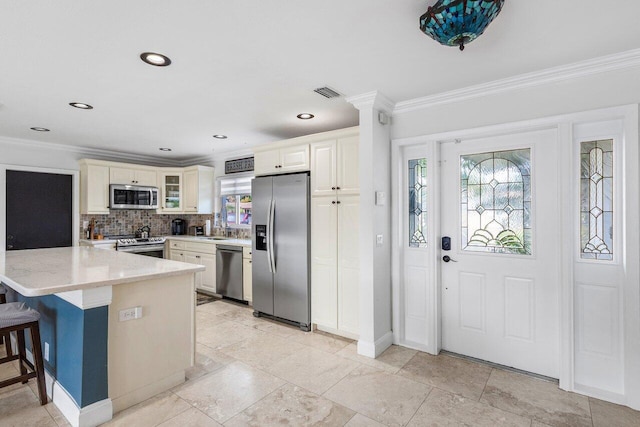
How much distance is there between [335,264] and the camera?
3449mm

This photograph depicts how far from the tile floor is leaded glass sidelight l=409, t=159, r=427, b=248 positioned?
1.04 metres

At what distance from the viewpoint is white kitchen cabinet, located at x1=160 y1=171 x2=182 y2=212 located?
591 centimetres

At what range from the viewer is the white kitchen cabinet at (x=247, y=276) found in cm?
449

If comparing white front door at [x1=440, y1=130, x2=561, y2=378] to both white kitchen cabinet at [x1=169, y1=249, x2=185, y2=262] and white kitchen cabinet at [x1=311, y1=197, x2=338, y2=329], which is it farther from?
white kitchen cabinet at [x1=169, y1=249, x2=185, y2=262]

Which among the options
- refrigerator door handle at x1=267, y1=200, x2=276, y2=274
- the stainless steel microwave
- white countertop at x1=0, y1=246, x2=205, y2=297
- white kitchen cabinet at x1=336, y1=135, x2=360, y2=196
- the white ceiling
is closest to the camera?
the white ceiling

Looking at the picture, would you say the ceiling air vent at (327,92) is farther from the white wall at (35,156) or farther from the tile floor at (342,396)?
the white wall at (35,156)

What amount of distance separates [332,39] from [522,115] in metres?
1.61

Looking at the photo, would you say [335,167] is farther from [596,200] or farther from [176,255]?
[176,255]

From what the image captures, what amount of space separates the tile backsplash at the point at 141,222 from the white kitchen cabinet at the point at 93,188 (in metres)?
0.31

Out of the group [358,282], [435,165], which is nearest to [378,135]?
[435,165]

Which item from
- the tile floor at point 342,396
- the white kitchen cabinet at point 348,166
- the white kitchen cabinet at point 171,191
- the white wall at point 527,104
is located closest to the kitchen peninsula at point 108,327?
the tile floor at point 342,396

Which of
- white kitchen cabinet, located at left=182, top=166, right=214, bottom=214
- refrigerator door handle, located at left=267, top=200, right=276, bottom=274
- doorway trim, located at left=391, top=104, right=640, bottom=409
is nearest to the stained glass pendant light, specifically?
doorway trim, located at left=391, top=104, right=640, bottom=409

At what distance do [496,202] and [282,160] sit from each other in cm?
222

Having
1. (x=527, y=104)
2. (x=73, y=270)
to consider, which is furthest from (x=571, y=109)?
(x=73, y=270)
